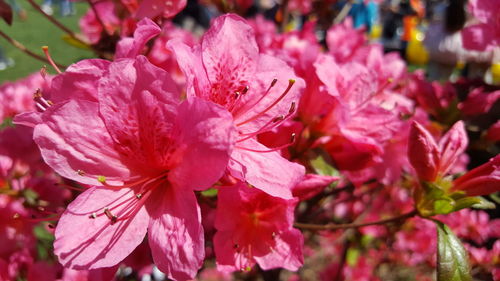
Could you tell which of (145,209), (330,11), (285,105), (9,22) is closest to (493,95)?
(285,105)

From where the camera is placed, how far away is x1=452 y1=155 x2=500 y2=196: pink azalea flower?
78 centimetres

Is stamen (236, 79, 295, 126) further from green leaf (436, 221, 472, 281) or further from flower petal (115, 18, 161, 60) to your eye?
green leaf (436, 221, 472, 281)

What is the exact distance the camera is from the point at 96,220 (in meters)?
0.64

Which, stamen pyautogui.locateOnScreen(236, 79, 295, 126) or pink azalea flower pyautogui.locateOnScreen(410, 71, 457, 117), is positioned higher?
stamen pyautogui.locateOnScreen(236, 79, 295, 126)

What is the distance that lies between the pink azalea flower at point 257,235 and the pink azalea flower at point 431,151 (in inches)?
9.7

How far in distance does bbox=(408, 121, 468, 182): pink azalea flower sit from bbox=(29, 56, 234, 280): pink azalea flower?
1.33 ft

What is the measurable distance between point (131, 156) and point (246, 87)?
208 mm

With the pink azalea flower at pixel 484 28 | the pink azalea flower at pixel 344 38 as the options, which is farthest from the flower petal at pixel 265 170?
the pink azalea flower at pixel 344 38

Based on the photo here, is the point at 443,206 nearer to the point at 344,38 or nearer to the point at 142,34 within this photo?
the point at 142,34

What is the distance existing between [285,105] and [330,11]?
1.20 m

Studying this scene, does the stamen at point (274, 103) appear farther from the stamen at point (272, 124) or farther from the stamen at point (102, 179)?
the stamen at point (102, 179)

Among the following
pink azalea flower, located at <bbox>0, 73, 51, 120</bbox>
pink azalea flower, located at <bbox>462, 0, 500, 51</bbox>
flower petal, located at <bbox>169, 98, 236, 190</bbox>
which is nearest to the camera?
flower petal, located at <bbox>169, 98, 236, 190</bbox>

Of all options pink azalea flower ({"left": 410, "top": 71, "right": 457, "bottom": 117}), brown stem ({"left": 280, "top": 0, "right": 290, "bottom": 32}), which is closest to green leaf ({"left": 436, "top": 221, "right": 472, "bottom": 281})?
pink azalea flower ({"left": 410, "top": 71, "right": 457, "bottom": 117})

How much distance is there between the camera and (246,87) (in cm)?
71
